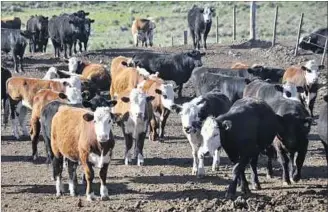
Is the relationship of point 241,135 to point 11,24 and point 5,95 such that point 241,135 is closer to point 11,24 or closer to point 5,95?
point 5,95

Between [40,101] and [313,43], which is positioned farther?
[313,43]

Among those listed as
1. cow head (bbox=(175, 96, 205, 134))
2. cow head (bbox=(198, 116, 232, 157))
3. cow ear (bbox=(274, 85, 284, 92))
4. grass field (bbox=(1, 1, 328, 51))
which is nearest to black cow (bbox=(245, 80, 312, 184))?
cow head (bbox=(198, 116, 232, 157))

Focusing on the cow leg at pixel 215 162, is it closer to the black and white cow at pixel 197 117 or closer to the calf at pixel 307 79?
the black and white cow at pixel 197 117

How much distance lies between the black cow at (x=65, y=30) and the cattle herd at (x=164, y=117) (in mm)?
7532

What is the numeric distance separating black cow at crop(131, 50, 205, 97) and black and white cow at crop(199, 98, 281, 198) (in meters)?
10.1

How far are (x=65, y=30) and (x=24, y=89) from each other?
40.5ft

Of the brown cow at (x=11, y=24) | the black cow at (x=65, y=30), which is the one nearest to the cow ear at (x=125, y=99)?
the black cow at (x=65, y=30)

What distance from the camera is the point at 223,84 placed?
635 inches

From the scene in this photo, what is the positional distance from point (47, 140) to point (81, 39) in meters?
16.4

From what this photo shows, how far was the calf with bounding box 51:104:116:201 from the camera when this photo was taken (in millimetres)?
10359

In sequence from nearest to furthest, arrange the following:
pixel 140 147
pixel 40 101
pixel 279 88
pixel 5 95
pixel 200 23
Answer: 1. pixel 140 147
2. pixel 40 101
3. pixel 279 88
4. pixel 5 95
5. pixel 200 23

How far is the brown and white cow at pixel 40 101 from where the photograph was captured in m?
13.4

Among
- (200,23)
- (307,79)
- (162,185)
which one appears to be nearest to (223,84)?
(307,79)

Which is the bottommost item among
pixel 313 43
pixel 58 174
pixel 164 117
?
pixel 58 174
